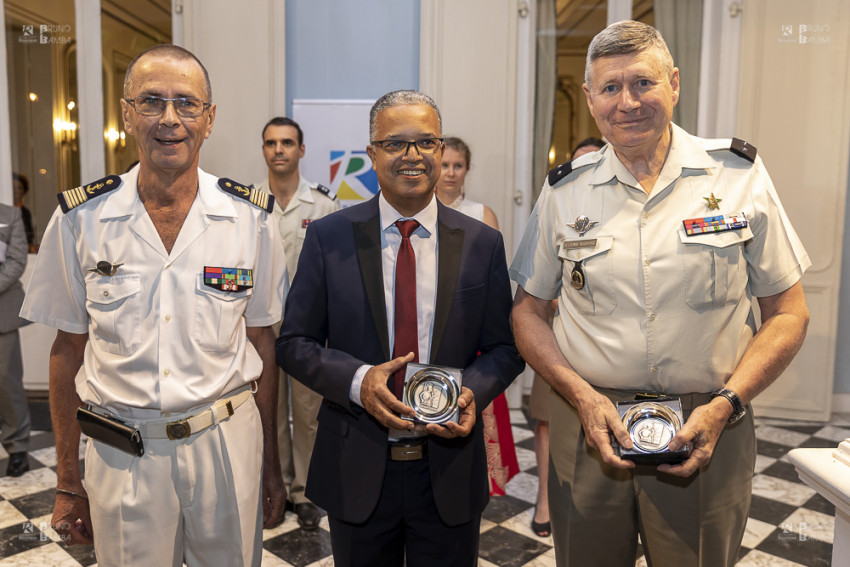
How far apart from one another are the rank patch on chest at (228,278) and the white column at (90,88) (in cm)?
400

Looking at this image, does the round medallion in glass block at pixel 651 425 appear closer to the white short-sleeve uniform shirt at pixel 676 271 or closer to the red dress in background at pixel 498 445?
the white short-sleeve uniform shirt at pixel 676 271

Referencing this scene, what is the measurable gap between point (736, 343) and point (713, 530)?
0.43 m

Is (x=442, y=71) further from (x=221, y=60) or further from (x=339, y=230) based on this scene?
(x=339, y=230)

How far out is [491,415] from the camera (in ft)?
8.84

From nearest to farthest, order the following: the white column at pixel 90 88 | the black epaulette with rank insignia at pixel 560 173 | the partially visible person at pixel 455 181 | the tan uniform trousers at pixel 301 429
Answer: the black epaulette with rank insignia at pixel 560 173 < the tan uniform trousers at pixel 301 429 < the partially visible person at pixel 455 181 < the white column at pixel 90 88

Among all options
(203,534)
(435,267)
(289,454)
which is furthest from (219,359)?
(289,454)

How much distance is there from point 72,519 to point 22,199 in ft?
14.4

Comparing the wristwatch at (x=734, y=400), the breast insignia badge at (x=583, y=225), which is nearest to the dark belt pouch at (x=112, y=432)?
the breast insignia badge at (x=583, y=225)

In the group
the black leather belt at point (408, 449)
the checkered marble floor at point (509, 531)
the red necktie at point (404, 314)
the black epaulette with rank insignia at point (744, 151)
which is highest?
the black epaulette with rank insignia at point (744, 151)

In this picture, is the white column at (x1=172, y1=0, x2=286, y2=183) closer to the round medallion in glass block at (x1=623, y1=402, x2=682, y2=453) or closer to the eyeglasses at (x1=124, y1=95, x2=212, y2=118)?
the eyeglasses at (x1=124, y1=95, x2=212, y2=118)

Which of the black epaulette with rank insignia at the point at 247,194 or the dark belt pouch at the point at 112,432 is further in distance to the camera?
the black epaulette with rank insignia at the point at 247,194

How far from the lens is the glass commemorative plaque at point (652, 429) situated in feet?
4.60

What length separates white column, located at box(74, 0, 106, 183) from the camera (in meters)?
5.03

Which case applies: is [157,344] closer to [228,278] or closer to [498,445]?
[228,278]
